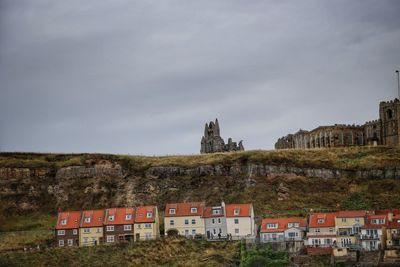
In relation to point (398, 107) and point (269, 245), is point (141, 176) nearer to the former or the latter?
point (269, 245)

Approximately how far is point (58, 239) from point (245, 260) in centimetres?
2801

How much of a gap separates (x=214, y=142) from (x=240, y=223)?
5634 centimetres

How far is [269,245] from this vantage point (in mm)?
105500

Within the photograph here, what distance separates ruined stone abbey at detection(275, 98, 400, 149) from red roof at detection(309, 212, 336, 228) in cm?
4797

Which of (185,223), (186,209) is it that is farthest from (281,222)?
(186,209)

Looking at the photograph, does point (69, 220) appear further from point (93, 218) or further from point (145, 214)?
point (145, 214)

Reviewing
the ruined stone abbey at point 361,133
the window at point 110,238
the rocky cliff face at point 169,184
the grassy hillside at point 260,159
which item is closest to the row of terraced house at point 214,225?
the window at point 110,238

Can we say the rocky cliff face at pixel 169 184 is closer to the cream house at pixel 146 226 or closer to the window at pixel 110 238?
the cream house at pixel 146 226

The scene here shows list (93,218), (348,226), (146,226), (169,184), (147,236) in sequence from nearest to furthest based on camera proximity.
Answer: (348,226)
(147,236)
(146,226)
(93,218)
(169,184)

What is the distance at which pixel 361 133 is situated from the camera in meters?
169

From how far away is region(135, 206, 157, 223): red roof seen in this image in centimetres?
11394

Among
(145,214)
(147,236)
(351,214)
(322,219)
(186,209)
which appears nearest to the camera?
(351,214)

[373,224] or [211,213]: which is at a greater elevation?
[211,213]

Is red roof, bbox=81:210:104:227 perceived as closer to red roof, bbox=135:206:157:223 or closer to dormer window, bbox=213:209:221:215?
red roof, bbox=135:206:157:223
